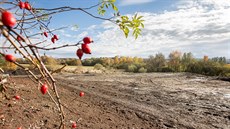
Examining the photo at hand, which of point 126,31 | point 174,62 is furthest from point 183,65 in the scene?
point 126,31

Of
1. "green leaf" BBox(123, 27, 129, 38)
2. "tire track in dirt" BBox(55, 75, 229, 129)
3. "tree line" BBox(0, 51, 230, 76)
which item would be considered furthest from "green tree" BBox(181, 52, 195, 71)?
"green leaf" BBox(123, 27, 129, 38)

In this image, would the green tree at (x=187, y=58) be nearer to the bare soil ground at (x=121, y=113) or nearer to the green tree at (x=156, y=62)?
the green tree at (x=156, y=62)

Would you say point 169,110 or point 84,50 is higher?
Answer: point 84,50

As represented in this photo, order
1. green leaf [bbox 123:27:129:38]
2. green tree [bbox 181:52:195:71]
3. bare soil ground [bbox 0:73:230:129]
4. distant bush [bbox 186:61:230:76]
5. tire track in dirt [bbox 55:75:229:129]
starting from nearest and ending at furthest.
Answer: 1. green leaf [bbox 123:27:129:38]
2. bare soil ground [bbox 0:73:230:129]
3. tire track in dirt [bbox 55:75:229:129]
4. distant bush [bbox 186:61:230:76]
5. green tree [bbox 181:52:195:71]

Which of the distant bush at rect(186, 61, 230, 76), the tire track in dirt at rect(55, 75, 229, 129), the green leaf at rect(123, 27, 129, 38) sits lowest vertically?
the tire track in dirt at rect(55, 75, 229, 129)

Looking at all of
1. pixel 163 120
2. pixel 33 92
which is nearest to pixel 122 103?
pixel 163 120

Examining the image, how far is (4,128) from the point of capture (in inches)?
168

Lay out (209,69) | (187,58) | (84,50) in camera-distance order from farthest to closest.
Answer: (187,58) → (209,69) → (84,50)

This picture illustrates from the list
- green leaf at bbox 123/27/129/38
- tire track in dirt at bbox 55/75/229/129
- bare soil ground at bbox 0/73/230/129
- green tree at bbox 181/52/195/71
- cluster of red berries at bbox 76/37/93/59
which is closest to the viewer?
cluster of red berries at bbox 76/37/93/59

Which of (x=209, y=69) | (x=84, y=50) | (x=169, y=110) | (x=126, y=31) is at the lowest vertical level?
(x=169, y=110)

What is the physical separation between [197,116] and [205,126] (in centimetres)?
78

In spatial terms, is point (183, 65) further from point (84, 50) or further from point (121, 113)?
point (84, 50)

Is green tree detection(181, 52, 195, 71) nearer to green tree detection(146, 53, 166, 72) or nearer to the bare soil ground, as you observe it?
green tree detection(146, 53, 166, 72)

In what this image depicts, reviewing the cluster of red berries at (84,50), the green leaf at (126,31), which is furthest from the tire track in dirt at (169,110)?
the cluster of red berries at (84,50)
